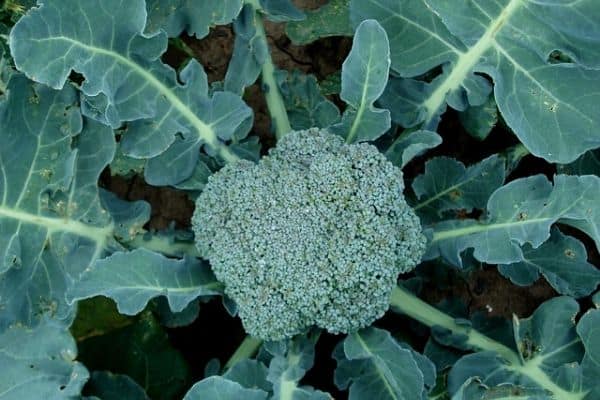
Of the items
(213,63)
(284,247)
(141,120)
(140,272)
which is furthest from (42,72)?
(213,63)

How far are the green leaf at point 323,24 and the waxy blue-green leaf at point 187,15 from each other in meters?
0.32

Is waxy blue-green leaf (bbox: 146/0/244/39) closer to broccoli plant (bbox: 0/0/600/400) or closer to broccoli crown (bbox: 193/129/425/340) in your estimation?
broccoli plant (bbox: 0/0/600/400)

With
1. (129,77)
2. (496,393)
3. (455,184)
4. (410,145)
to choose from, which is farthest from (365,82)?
(496,393)

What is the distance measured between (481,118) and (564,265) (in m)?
0.40

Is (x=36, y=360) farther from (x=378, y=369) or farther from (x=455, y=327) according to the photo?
(x=455, y=327)

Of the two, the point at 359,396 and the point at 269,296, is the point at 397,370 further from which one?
the point at 269,296

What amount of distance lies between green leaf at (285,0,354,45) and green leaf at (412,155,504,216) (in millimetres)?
412

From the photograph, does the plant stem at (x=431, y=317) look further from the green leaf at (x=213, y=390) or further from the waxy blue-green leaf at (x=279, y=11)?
the waxy blue-green leaf at (x=279, y=11)

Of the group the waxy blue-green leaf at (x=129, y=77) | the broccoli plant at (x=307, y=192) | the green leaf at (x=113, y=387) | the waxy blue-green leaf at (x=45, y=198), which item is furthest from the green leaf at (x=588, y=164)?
the green leaf at (x=113, y=387)

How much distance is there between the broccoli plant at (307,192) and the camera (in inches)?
69.4

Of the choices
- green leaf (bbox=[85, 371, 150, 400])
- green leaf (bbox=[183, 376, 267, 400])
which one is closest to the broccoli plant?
green leaf (bbox=[183, 376, 267, 400])

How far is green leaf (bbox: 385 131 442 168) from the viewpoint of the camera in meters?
1.82

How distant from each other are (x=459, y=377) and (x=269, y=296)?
49cm

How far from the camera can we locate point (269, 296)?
1838mm
